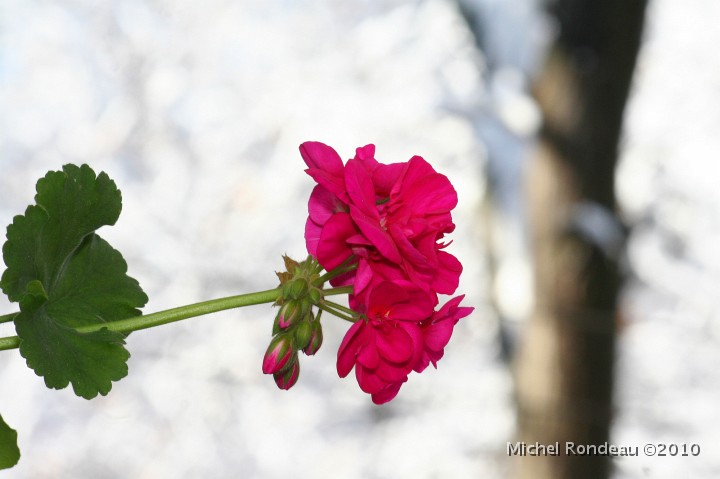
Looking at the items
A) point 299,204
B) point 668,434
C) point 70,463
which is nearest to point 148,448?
point 70,463

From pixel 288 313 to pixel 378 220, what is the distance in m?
0.06

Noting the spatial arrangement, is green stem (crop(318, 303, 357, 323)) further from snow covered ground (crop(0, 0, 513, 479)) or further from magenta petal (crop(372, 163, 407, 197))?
snow covered ground (crop(0, 0, 513, 479))

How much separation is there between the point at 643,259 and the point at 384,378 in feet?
5.92

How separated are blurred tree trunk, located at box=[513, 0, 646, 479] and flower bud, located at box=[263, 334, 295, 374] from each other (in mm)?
1196

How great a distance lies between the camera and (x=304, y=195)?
204 cm

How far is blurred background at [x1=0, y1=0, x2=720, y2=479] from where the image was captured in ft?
6.47

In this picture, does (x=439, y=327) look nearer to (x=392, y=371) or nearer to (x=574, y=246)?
(x=392, y=371)

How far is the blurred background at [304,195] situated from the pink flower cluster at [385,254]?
4.78 feet

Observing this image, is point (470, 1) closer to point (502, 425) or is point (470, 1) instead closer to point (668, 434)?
point (502, 425)

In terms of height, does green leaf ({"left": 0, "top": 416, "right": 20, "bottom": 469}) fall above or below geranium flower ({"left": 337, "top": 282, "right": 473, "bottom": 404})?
below

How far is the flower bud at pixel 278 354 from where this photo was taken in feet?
1.26

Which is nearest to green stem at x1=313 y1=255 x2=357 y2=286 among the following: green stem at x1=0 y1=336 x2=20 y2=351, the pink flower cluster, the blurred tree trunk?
the pink flower cluster

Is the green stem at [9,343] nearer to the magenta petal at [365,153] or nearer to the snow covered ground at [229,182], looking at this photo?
the magenta petal at [365,153]

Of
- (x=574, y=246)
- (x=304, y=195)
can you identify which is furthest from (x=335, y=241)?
(x=304, y=195)
